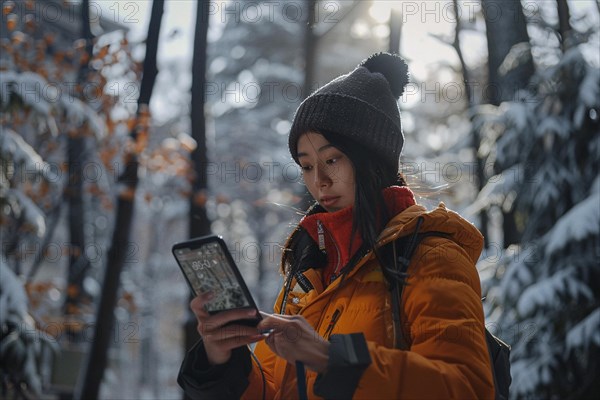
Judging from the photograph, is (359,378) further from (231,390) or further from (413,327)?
(231,390)

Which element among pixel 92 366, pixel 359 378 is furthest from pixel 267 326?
pixel 92 366

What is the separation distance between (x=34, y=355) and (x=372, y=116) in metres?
4.52

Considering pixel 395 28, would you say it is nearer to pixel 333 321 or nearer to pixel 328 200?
pixel 328 200

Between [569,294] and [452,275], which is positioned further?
[569,294]

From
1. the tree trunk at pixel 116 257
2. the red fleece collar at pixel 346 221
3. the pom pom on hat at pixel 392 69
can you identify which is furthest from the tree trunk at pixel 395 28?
the red fleece collar at pixel 346 221

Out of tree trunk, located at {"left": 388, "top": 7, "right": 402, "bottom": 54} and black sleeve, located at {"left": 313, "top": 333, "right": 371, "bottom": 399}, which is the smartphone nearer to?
black sleeve, located at {"left": 313, "top": 333, "right": 371, "bottom": 399}

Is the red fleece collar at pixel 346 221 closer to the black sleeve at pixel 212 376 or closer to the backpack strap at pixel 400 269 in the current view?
the backpack strap at pixel 400 269

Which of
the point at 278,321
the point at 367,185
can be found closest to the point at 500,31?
the point at 367,185

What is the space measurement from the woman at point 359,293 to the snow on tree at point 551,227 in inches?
129

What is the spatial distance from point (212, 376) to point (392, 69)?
1117 millimetres

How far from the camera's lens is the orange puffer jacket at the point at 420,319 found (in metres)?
1.66

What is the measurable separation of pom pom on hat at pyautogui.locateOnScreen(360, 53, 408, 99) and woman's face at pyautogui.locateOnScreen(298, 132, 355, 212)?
34cm

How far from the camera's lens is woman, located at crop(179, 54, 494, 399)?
167 cm

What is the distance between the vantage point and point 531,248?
5.71m
